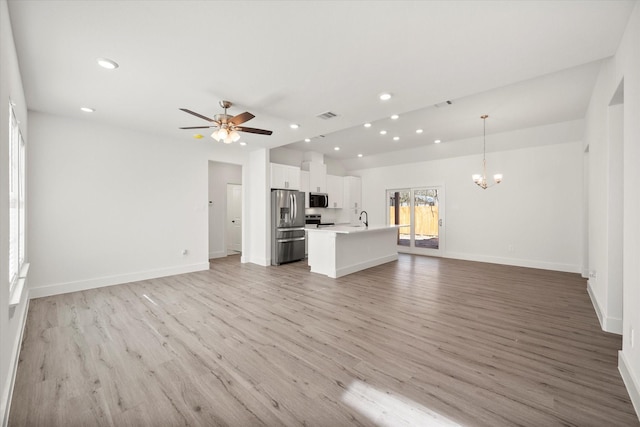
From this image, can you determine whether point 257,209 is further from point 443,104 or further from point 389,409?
point 389,409

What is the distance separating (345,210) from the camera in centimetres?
927

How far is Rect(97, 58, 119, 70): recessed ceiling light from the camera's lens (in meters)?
2.69

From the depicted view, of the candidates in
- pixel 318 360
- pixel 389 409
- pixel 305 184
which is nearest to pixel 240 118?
pixel 318 360

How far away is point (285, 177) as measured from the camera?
705 cm

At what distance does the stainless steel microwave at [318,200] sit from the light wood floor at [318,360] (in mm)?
3952

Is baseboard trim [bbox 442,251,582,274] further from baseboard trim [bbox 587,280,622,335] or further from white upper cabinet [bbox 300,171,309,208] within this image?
white upper cabinet [bbox 300,171,309,208]

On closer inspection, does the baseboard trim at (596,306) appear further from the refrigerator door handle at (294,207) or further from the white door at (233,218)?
the white door at (233,218)

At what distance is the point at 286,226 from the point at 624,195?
567 centimetres

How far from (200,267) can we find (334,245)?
302 cm

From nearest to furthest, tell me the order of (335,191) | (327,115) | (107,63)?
(107,63)
(327,115)
(335,191)

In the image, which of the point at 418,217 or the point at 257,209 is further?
the point at 418,217

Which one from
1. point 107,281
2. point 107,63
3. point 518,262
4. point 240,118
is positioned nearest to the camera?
point 107,63

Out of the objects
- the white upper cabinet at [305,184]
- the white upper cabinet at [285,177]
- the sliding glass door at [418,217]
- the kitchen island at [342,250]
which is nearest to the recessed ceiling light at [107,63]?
the kitchen island at [342,250]

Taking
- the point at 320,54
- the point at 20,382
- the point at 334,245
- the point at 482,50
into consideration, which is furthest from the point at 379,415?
the point at 334,245
